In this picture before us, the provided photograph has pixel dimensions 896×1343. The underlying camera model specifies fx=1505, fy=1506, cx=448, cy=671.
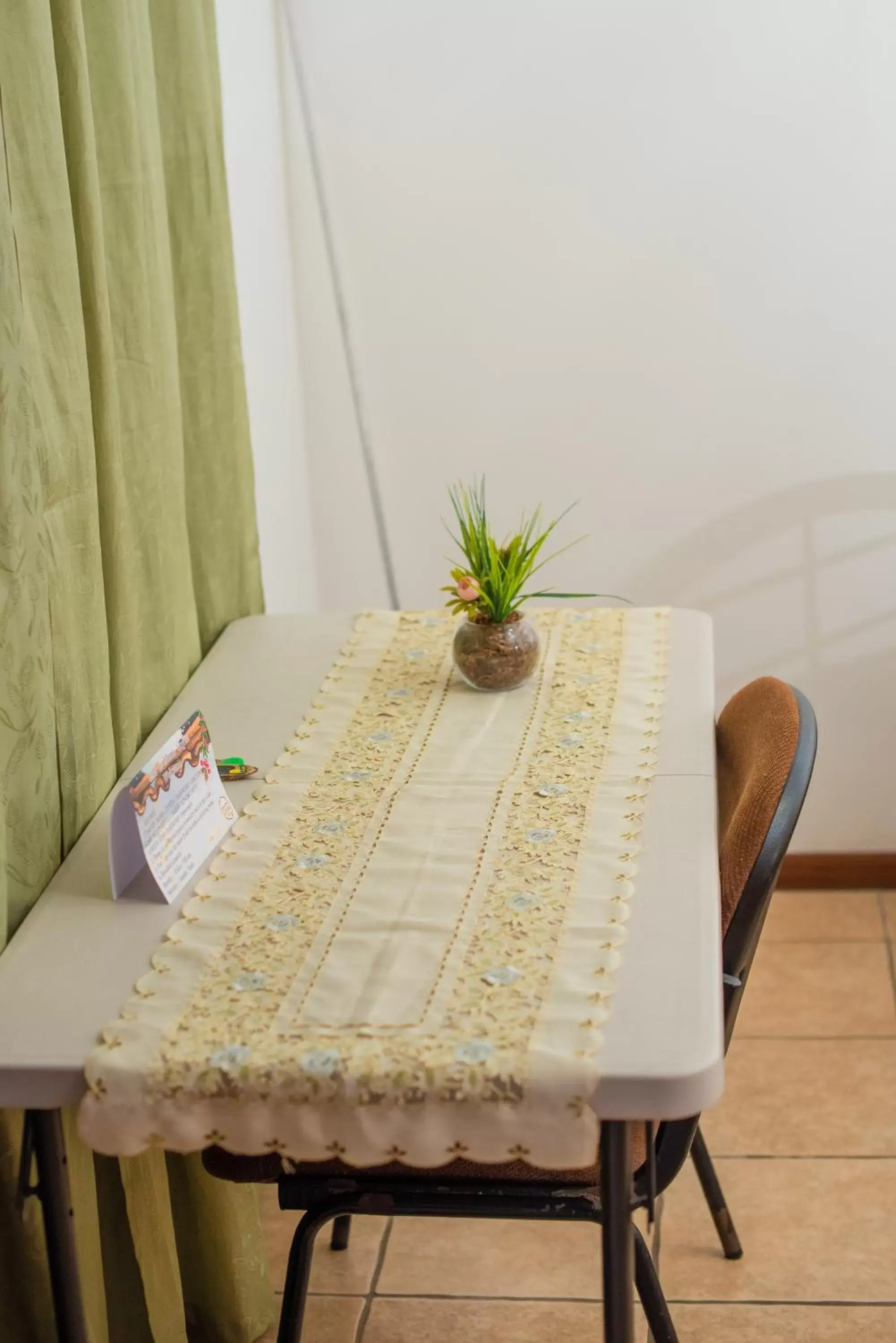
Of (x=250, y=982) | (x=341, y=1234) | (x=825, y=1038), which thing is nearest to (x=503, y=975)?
(x=250, y=982)

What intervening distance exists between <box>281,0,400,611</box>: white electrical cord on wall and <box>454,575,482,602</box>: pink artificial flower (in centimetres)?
99

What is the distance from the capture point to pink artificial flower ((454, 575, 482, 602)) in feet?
5.79

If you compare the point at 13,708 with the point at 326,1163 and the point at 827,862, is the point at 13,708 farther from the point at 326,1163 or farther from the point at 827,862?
the point at 827,862

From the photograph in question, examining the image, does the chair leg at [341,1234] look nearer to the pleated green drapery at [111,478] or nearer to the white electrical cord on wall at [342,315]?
the pleated green drapery at [111,478]

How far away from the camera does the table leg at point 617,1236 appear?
1.13m

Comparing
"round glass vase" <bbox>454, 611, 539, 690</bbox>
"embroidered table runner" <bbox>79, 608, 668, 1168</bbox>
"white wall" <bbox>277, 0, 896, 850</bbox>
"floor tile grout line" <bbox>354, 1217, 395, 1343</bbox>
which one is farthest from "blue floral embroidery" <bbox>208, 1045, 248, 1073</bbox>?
"white wall" <bbox>277, 0, 896, 850</bbox>

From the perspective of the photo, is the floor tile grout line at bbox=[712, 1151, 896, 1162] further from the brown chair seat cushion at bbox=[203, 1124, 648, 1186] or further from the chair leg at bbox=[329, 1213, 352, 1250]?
the brown chair seat cushion at bbox=[203, 1124, 648, 1186]

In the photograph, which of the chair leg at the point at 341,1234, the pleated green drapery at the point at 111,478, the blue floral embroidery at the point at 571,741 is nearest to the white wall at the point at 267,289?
the pleated green drapery at the point at 111,478

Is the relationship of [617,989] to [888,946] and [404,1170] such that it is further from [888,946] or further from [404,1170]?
[888,946]

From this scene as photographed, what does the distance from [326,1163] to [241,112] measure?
5.29 ft

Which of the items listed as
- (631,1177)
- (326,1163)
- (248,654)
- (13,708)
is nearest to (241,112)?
(248,654)

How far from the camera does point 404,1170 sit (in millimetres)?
1376

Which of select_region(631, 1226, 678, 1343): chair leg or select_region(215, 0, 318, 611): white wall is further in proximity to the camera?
select_region(215, 0, 318, 611): white wall

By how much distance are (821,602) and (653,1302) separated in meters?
1.49
